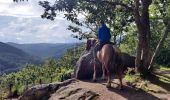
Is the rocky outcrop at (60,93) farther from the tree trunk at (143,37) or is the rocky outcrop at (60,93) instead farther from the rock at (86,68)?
the tree trunk at (143,37)

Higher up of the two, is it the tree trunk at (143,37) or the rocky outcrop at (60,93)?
the tree trunk at (143,37)

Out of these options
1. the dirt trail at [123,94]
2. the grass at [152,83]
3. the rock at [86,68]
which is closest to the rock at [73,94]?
the dirt trail at [123,94]

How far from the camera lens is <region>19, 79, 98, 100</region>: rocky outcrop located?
734 inches

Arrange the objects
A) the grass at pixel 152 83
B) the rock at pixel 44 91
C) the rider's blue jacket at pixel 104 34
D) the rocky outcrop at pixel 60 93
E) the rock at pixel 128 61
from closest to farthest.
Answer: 1. the rider's blue jacket at pixel 104 34
2. the rocky outcrop at pixel 60 93
3. the grass at pixel 152 83
4. the rock at pixel 44 91
5. the rock at pixel 128 61

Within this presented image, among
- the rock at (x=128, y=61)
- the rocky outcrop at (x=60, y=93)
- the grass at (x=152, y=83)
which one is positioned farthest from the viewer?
the rock at (x=128, y=61)

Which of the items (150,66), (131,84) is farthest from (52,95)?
(150,66)

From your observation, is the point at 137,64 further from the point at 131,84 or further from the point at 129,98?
the point at 129,98

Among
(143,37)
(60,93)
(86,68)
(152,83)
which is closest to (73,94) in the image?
(60,93)

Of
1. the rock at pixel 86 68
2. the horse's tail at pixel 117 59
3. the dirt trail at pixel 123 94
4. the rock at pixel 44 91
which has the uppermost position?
the horse's tail at pixel 117 59

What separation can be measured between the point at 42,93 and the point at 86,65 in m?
3.58

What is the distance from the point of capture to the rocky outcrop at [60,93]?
734 inches

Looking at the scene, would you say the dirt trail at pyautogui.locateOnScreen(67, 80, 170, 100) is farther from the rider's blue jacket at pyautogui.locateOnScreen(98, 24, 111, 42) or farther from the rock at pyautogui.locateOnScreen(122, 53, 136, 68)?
the rock at pyautogui.locateOnScreen(122, 53, 136, 68)

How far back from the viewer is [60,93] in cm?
2062

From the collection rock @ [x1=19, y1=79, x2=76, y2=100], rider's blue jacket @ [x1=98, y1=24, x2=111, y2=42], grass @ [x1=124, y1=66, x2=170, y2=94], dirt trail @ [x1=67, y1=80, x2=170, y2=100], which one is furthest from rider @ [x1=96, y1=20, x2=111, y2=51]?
rock @ [x1=19, y1=79, x2=76, y2=100]
